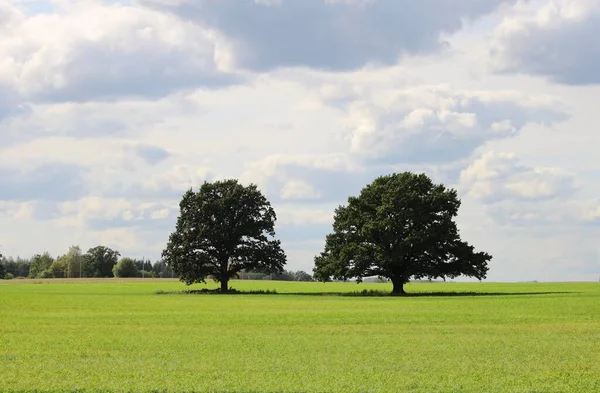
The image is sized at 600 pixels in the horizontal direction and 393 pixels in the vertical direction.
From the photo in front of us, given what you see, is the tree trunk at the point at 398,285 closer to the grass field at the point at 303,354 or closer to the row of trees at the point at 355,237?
the row of trees at the point at 355,237

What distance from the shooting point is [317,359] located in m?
26.8

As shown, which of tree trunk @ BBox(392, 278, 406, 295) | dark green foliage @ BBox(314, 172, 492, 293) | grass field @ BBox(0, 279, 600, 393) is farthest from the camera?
tree trunk @ BBox(392, 278, 406, 295)

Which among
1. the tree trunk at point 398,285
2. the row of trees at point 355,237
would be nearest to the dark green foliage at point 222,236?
the row of trees at point 355,237

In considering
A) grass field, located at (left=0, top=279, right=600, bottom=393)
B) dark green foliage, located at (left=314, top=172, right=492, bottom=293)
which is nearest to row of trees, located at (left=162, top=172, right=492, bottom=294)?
dark green foliage, located at (left=314, top=172, right=492, bottom=293)

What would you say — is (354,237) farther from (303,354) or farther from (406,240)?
(303,354)

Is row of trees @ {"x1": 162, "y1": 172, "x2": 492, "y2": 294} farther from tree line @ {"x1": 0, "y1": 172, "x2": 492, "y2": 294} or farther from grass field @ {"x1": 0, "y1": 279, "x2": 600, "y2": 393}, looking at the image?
grass field @ {"x1": 0, "y1": 279, "x2": 600, "y2": 393}

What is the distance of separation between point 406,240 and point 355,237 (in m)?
7.20

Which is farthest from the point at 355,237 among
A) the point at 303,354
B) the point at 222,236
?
the point at 303,354

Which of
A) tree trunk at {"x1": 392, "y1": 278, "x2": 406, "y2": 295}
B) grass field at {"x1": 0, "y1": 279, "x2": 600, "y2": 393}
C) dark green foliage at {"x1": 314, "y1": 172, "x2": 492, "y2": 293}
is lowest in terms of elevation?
grass field at {"x1": 0, "y1": 279, "x2": 600, "y2": 393}

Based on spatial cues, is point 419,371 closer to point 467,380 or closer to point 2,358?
point 467,380

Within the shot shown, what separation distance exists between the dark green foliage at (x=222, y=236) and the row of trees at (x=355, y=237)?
0.37 feet

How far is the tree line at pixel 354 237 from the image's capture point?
83750mm

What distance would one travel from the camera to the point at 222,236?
94.3 meters

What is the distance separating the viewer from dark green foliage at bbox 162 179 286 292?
9419cm
